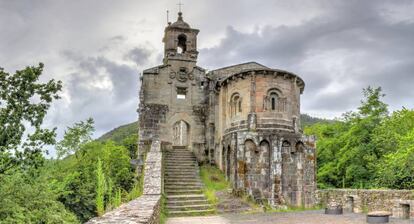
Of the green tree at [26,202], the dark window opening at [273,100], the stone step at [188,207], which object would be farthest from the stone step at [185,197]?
the dark window opening at [273,100]

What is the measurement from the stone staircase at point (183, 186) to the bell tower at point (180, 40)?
5.98 meters

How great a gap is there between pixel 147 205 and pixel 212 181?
12.0 metres

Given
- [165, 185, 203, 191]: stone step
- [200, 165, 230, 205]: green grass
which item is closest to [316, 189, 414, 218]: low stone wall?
[200, 165, 230, 205]: green grass

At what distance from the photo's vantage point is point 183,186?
1936 cm

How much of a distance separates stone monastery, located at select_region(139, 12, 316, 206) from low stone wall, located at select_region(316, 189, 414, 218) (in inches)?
98.8

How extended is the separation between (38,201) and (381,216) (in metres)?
13.6

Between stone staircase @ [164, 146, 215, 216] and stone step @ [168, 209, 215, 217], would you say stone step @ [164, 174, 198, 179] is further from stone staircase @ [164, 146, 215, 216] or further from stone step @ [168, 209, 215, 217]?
stone step @ [168, 209, 215, 217]

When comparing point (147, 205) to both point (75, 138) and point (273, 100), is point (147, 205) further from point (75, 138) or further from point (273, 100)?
point (75, 138)

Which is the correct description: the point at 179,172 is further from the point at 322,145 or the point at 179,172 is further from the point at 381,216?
the point at 322,145

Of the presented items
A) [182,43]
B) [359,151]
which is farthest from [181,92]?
[359,151]

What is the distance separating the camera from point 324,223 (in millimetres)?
13789

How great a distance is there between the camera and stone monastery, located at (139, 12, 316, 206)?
20.7 meters

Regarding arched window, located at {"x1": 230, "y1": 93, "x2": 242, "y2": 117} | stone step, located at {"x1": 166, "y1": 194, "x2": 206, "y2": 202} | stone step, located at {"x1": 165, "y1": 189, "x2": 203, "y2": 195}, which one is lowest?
stone step, located at {"x1": 166, "y1": 194, "x2": 206, "y2": 202}

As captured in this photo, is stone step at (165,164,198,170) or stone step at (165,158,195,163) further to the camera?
stone step at (165,158,195,163)
